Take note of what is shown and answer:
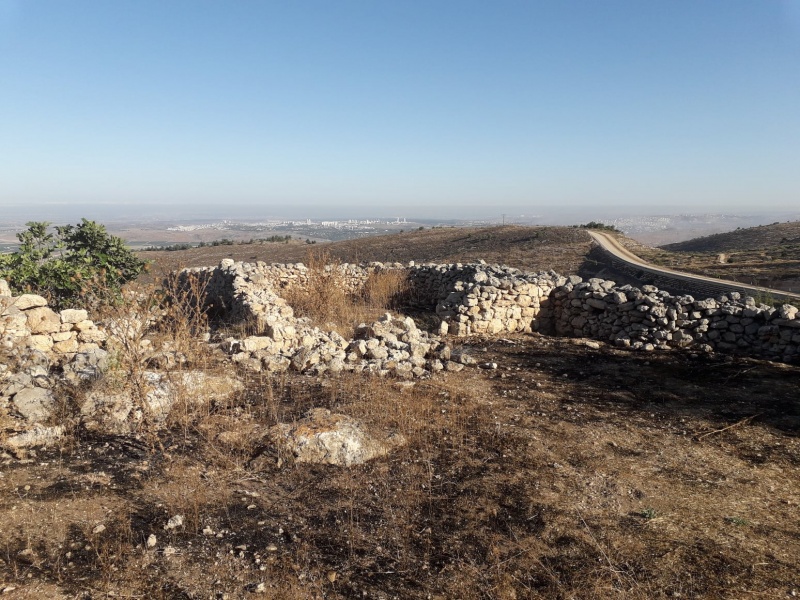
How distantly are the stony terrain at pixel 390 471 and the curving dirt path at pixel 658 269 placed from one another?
8.60 m

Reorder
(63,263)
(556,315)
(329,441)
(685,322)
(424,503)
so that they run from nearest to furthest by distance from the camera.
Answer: (424,503)
(329,441)
(685,322)
(63,263)
(556,315)

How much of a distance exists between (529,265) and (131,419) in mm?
22414

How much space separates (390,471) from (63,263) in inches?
352

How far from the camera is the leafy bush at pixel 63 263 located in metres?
9.34

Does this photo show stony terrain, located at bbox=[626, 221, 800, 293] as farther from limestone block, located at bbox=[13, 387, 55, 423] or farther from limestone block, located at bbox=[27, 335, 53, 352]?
limestone block, located at bbox=[27, 335, 53, 352]

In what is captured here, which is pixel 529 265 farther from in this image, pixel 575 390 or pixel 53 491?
pixel 53 491

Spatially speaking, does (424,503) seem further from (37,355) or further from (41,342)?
(41,342)


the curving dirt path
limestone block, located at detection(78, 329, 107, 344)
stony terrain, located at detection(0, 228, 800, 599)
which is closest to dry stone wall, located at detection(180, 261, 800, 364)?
stony terrain, located at detection(0, 228, 800, 599)

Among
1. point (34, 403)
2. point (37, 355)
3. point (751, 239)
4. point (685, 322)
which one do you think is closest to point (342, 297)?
point (37, 355)

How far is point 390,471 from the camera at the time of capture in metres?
4.87

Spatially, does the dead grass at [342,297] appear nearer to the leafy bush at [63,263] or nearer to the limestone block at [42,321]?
the leafy bush at [63,263]

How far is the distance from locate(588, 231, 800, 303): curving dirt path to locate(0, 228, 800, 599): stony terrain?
339 inches

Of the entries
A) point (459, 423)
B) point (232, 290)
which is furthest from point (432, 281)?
point (459, 423)

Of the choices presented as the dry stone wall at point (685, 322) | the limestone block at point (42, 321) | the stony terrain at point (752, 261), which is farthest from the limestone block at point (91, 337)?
the stony terrain at point (752, 261)
